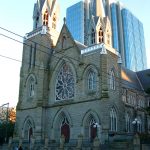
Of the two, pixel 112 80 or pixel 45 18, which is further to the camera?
pixel 45 18

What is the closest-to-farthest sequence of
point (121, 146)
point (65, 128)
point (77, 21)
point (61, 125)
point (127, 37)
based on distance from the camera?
point (121, 146) < point (65, 128) < point (61, 125) < point (77, 21) < point (127, 37)

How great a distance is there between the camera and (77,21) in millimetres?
116250

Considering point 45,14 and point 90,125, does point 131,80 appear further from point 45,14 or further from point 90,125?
point 45,14

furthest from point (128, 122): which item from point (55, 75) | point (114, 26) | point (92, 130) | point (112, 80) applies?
point (114, 26)

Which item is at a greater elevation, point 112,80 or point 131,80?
point 131,80

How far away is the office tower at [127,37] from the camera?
12703 cm

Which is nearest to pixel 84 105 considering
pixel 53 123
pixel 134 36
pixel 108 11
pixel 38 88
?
pixel 53 123

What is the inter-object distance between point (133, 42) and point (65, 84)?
9760cm

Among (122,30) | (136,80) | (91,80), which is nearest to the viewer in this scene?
(91,80)

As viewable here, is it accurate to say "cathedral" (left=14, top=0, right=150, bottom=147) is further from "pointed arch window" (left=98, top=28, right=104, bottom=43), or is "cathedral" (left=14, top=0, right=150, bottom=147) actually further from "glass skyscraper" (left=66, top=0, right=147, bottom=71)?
"glass skyscraper" (left=66, top=0, right=147, bottom=71)

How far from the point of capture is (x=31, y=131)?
44250mm

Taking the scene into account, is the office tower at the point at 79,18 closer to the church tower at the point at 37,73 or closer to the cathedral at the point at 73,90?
the church tower at the point at 37,73

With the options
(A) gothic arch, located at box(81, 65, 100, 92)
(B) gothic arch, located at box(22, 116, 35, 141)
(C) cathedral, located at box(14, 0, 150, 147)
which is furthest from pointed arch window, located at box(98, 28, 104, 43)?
(B) gothic arch, located at box(22, 116, 35, 141)

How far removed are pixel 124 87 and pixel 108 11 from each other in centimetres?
8794
